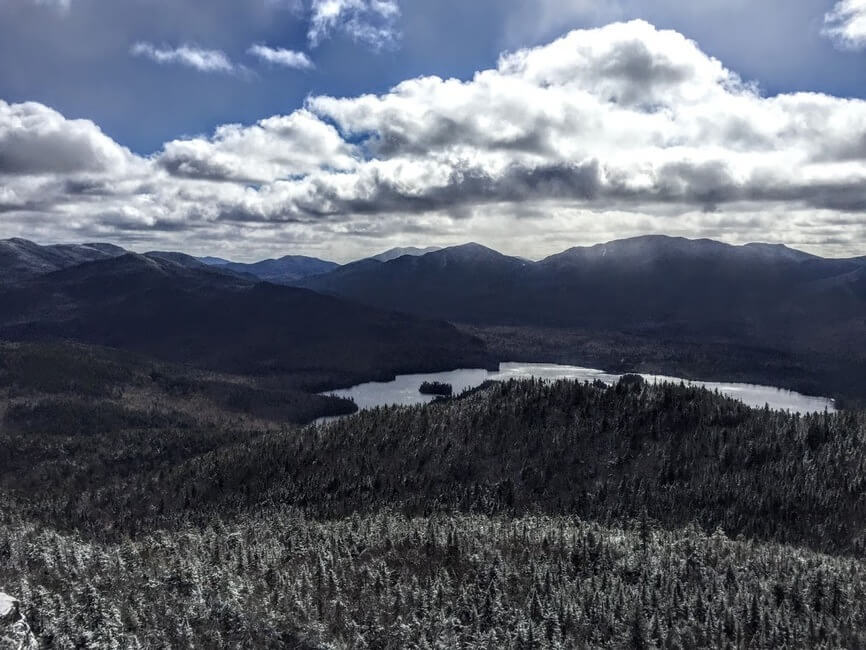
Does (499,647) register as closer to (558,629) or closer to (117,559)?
(558,629)

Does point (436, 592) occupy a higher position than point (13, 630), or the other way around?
point (13, 630)

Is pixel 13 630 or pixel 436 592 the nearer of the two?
pixel 13 630

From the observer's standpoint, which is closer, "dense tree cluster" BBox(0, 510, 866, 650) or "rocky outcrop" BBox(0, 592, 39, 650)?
"rocky outcrop" BBox(0, 592, 39, 650)

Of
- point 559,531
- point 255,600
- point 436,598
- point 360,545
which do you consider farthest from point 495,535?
point 255,600

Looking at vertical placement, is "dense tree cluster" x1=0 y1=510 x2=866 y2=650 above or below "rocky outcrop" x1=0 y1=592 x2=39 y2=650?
below

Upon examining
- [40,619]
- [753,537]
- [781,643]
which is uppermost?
[40,619]

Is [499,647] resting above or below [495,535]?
above

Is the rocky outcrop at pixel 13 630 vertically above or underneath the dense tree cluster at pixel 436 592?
above

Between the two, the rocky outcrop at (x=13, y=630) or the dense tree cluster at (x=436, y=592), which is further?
the dense tree cluster at (x=436, y=592)
